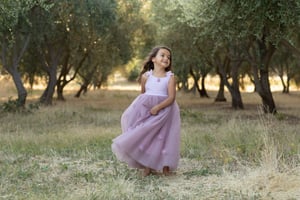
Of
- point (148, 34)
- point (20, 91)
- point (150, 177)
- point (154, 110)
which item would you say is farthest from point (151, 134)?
point (148, 34)

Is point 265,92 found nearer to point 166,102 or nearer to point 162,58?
point 162,58

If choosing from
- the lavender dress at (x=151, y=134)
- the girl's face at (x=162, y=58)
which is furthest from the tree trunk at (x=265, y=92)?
the lavender dress at (x=151, y=134)

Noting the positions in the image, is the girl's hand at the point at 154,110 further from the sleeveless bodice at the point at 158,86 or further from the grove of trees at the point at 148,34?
the grove of trees at the point at 148,34

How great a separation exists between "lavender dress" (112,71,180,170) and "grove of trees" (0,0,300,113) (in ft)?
16.2

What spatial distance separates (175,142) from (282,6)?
556 cm

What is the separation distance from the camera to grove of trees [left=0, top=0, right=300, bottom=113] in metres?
11.8

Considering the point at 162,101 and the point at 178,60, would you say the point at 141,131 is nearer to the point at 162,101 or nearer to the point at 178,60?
the point at 162,101

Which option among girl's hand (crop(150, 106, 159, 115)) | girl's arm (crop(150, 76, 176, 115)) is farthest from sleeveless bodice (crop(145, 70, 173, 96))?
girl's hand (crop(150, 106, 159, 115))

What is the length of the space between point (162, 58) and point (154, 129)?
42.9 inches

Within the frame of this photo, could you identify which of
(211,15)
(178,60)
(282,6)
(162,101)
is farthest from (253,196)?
(178,60)

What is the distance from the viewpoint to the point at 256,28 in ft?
38.6

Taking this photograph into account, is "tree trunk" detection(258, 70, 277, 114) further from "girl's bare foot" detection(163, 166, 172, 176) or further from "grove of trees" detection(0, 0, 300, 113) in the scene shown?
"girl's bare foot" detection(163, 166, 172, 176)

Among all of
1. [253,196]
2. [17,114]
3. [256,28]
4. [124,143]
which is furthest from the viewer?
[17,114]

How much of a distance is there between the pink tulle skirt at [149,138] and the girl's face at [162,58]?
514mm
